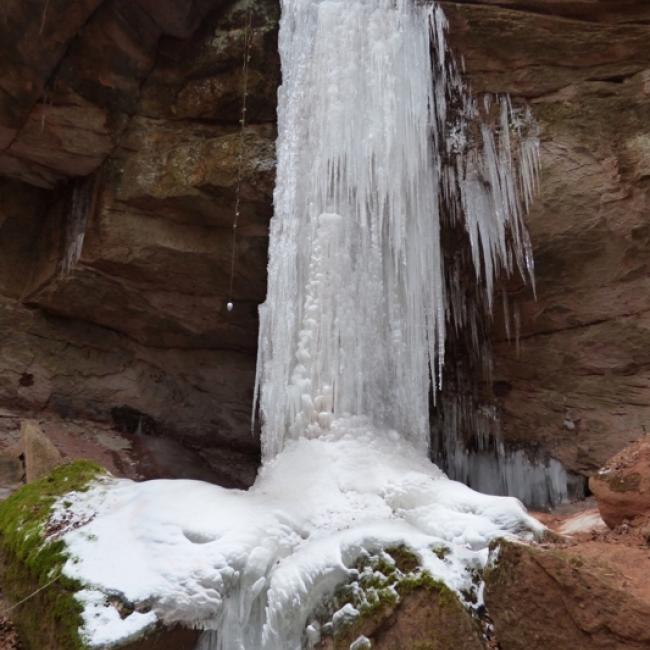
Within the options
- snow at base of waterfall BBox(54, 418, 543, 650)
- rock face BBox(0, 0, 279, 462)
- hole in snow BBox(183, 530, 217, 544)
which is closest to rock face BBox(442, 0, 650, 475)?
rock face BBox(0, 0, 279, 462)

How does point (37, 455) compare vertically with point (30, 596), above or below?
above

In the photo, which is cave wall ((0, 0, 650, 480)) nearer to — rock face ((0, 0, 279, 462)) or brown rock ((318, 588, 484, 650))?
rock face ((0, 0, 279, 462))

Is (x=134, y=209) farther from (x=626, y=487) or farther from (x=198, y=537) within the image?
(x=626, y=487)

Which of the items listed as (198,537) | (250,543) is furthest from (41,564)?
(250,543)

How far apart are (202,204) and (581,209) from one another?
14.1 feet

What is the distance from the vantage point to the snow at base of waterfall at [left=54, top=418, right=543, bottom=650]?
3543mm

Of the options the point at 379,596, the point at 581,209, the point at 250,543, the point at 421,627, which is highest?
the point at 581,209

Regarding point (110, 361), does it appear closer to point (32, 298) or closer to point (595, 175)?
point (32, 298)

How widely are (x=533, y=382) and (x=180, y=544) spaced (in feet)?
19.9

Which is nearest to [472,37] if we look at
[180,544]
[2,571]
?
[180,544]

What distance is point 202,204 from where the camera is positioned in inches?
316

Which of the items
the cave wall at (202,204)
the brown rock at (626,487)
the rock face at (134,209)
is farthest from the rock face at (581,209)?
the brown rock at (626,487)

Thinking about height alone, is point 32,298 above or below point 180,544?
above

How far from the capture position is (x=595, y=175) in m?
7.27
